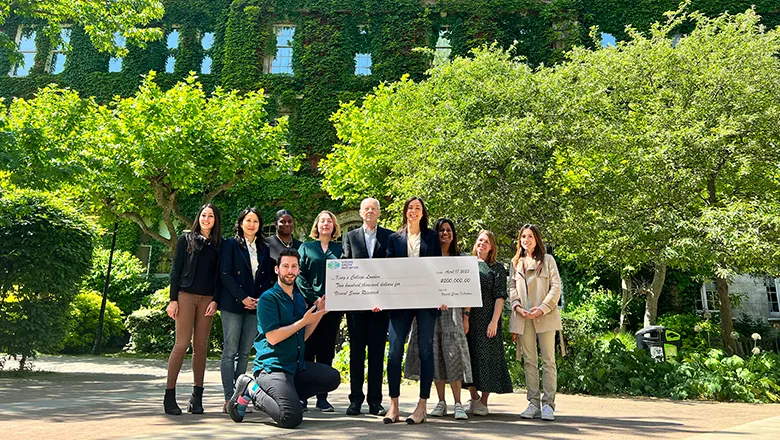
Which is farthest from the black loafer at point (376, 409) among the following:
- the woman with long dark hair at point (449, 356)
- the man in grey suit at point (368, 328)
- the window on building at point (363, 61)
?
the window on building at point (363, 61)

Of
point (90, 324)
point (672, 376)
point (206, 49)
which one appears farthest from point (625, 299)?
point (206, 49)

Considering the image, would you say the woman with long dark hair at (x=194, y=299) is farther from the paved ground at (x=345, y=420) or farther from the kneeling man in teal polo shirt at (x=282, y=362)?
the kneeling man in teal polo shirt at (x=282, y=362)

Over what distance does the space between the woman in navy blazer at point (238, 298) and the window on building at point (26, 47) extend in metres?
26.0

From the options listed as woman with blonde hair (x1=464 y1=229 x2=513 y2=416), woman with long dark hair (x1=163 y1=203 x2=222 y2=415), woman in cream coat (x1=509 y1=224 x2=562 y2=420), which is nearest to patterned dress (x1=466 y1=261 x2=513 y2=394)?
woman with blonde hair (x1=464 y1=229 x2=513 y2=416)

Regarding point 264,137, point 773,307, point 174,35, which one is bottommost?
point 773,307

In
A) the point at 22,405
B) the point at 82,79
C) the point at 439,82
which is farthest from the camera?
the point at 82,79

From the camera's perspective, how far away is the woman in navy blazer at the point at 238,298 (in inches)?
210

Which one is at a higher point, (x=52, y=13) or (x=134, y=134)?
(x=52, y=13)

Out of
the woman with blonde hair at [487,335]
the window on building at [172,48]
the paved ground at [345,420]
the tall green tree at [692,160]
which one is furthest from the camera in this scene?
the window on building at [172,48]

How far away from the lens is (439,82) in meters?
15.1

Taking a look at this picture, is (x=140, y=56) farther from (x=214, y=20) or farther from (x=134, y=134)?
(x=134, y=134)

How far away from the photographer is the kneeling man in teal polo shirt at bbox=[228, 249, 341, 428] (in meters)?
4.57

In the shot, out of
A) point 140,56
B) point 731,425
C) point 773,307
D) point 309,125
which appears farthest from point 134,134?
point 773,307

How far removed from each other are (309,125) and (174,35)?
8.37 meters
